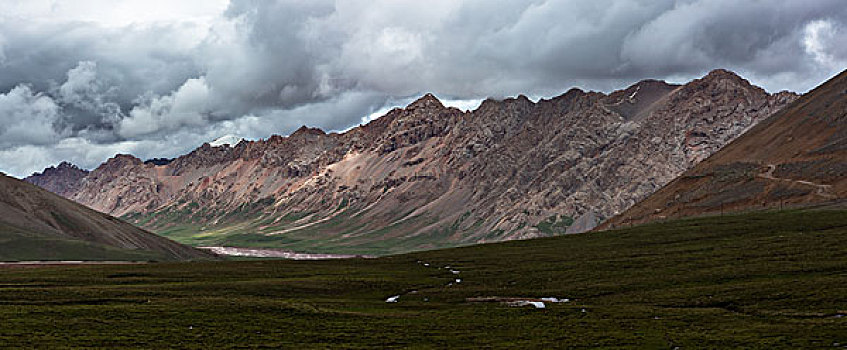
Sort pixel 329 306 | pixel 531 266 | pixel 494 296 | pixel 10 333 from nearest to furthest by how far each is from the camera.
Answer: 1. pixel 10 333
2. pixel 329 306
3. pixel 494 296
4. pixel 531 266

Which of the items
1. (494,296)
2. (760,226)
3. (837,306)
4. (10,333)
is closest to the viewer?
(10,333)

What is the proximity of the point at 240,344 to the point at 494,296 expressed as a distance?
159 ft

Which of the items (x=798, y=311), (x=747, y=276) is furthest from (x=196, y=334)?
(x=747, y=276)

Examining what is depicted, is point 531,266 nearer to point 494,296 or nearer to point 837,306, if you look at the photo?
point 494,296

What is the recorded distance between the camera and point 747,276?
10375 cm

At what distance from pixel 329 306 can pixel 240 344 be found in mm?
28947

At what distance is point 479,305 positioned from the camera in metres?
91.3

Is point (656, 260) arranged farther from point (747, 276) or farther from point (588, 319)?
point (588, 319)

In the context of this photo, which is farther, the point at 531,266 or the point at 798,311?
the point at 531,266

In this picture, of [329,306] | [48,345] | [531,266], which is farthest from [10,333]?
[531,266]

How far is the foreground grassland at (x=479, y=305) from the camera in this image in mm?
63625

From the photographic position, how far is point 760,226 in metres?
186

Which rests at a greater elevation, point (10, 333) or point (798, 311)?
point (10, 333)

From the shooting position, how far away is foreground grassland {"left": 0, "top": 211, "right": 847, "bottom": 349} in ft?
209
